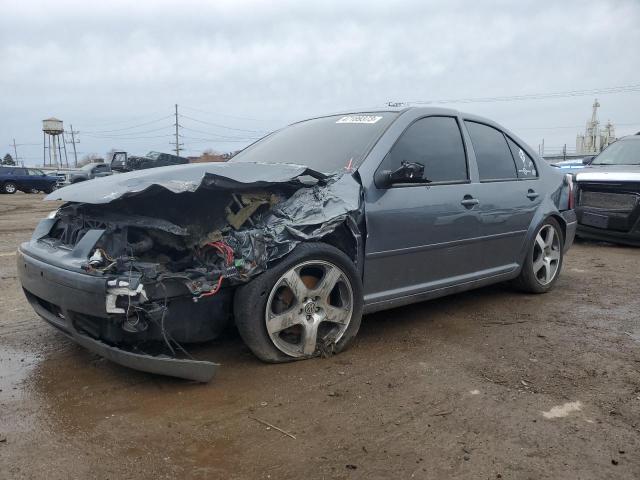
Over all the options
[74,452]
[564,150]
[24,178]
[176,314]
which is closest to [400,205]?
[176,314]

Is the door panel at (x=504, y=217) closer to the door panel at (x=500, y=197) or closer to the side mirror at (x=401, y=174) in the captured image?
the door panel at (x=500, y=197)

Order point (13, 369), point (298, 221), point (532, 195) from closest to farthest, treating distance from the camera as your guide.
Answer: point (298, 221) → point (13, 369) → point (532, 195)

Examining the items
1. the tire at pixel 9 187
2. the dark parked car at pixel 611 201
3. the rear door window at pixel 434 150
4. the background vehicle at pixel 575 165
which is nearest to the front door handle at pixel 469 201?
the rear door window at pixel 434 150

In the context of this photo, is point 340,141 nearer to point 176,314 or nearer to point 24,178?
point 176,314

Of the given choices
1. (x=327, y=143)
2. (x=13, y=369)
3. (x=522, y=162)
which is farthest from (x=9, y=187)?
(x=522, y=162)

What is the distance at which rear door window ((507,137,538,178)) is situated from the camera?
494 cm

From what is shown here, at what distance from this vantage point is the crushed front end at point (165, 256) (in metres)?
2.87

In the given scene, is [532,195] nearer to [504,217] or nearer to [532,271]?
[504,217]

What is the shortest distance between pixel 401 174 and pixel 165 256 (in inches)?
62.0

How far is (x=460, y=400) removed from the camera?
298cm

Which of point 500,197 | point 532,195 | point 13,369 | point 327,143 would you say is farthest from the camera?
point 532,195

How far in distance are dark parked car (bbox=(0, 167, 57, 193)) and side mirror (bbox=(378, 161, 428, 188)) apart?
2989 centimetres

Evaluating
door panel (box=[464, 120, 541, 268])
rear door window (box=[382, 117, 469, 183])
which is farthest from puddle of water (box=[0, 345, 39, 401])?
door panel (box=[464, 120, 541, 268])

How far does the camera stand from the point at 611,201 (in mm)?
7949
